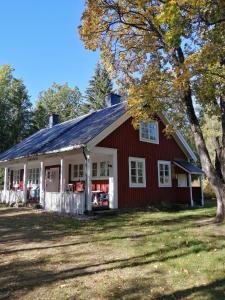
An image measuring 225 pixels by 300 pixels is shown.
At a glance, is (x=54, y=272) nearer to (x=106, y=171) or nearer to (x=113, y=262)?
(x=113, y=262)

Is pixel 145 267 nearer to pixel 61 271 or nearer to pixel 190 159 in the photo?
pixel 61 271

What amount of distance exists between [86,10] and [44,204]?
1014 cm

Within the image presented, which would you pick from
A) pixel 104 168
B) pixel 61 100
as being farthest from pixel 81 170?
pixel 61 100

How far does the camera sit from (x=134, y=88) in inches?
539

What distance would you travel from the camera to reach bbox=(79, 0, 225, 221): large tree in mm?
10462

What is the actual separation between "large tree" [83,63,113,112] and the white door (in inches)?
1087

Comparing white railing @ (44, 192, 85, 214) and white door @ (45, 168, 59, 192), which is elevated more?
white door @ (45, 168, 59, 192)

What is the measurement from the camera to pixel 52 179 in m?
22.1

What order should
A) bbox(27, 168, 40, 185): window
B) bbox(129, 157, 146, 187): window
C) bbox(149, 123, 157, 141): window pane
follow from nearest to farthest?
1. bbox(129, 157, 146, 187): window
2. bbox(149, 123, 157, 141): window pane
3. bbox(27, 168, 40, 185): window

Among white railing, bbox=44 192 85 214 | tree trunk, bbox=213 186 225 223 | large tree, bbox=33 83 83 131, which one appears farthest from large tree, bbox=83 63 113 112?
tree trunk, bbox=213 186 225 223

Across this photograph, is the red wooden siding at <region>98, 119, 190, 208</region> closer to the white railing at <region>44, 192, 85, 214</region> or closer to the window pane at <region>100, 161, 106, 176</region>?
the window pane at <region>100, 161, 106, 176</region>

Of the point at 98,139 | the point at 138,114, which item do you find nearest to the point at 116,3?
the point at 138,114

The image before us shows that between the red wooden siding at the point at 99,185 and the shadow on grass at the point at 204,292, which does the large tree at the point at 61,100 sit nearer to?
the red wooden siding at the point at 99,185

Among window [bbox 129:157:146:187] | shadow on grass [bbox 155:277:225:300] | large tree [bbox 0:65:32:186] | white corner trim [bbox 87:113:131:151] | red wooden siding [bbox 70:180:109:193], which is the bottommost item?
shadow on grass [bbox 155:277:225:300]
